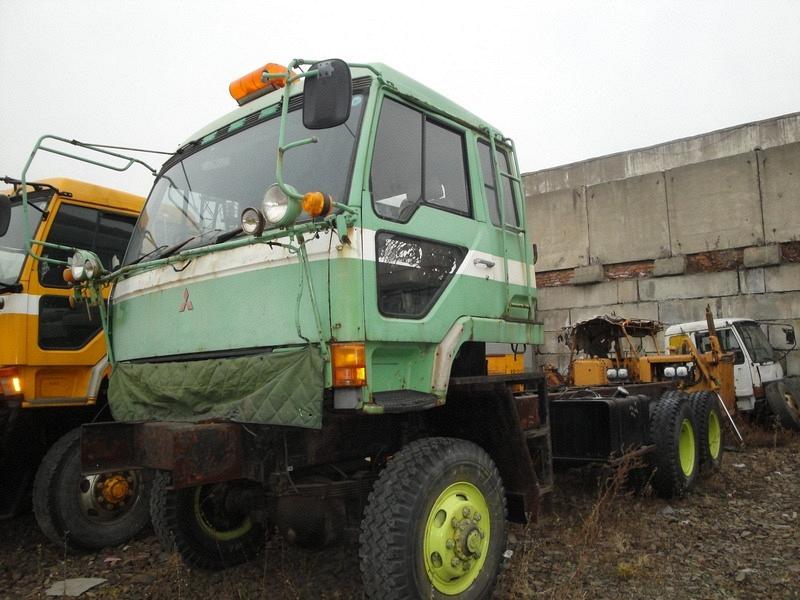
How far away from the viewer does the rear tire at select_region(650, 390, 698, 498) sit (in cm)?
555

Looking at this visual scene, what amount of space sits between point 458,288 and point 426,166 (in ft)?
2.32

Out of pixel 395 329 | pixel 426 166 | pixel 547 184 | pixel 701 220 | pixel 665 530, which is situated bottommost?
pixel 665 530

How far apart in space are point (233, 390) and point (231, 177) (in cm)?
129

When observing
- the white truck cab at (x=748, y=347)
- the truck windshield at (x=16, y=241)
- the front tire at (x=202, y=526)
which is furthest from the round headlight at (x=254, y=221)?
the white truck cab at (x=748, y=347)

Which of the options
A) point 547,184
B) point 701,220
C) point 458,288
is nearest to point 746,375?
point 701,220

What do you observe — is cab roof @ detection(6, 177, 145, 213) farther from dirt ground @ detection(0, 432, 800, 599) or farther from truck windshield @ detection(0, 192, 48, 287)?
dirt ground @ detection(0, 432, 800, 599)

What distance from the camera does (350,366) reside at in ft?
8.70

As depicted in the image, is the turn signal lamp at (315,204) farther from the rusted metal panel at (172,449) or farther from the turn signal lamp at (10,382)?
the turn signal lamp at (10,382)

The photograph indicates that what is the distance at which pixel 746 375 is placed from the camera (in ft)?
31.7

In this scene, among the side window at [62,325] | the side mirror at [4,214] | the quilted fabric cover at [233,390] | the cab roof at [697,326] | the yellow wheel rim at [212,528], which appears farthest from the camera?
the cab roof at [697,326]

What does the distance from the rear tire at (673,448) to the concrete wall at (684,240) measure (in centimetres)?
508

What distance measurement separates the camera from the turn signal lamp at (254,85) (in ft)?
11.8

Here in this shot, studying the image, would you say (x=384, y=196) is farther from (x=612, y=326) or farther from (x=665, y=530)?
(x=612, y=326)

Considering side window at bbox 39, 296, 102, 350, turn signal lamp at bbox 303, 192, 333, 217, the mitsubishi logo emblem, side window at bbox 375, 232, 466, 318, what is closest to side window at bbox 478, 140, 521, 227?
side window at bbox 375, 232, 466, 318
